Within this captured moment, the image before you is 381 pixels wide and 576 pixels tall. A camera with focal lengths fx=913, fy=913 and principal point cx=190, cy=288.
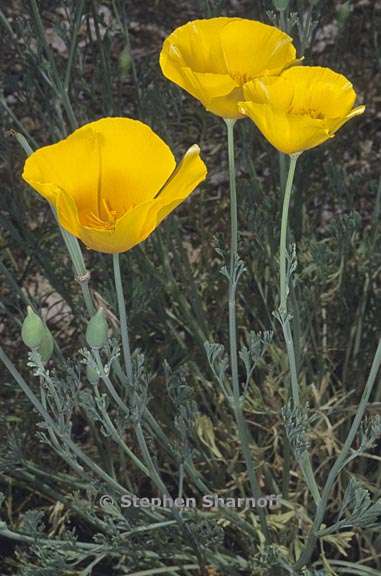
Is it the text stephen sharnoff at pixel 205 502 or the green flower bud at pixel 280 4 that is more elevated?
the green flower bud at pixel 280 4

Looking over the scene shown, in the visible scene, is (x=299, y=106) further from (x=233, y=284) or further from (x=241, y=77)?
(x=233, y=284)

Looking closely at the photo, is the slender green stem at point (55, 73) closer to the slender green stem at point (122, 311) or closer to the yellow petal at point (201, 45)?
the yellow petal at point (201, 45)

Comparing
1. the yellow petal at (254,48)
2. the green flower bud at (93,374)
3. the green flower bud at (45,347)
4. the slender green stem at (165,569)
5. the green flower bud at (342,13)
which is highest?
the yellow petal at (254,48)

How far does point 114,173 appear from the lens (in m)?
1.21

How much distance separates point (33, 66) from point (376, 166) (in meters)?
1.15

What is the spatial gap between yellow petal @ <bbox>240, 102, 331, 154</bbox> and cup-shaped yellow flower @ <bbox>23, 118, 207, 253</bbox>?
9 centimetres

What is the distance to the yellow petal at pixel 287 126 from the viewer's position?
1096mm

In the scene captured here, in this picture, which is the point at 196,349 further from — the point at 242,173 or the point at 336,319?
the point at 242,173

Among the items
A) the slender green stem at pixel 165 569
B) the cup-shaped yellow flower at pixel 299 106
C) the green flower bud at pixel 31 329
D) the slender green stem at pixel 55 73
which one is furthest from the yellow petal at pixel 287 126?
the slender green stem at pixel 165 569

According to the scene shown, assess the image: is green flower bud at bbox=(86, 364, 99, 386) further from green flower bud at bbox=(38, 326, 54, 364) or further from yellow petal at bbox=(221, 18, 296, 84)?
yellow petal at bbox=(221, 18, 296, 84)

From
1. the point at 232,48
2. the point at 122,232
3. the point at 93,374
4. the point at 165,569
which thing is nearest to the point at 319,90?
the point at 232,48

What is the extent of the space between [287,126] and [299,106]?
4.9 inches

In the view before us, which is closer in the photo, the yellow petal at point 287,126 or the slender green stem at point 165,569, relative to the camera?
the yellow petal at point 287,126

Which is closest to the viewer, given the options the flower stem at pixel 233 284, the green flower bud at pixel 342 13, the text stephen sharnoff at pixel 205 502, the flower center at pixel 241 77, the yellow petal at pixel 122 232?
the yellow petal at pixel 122 232
